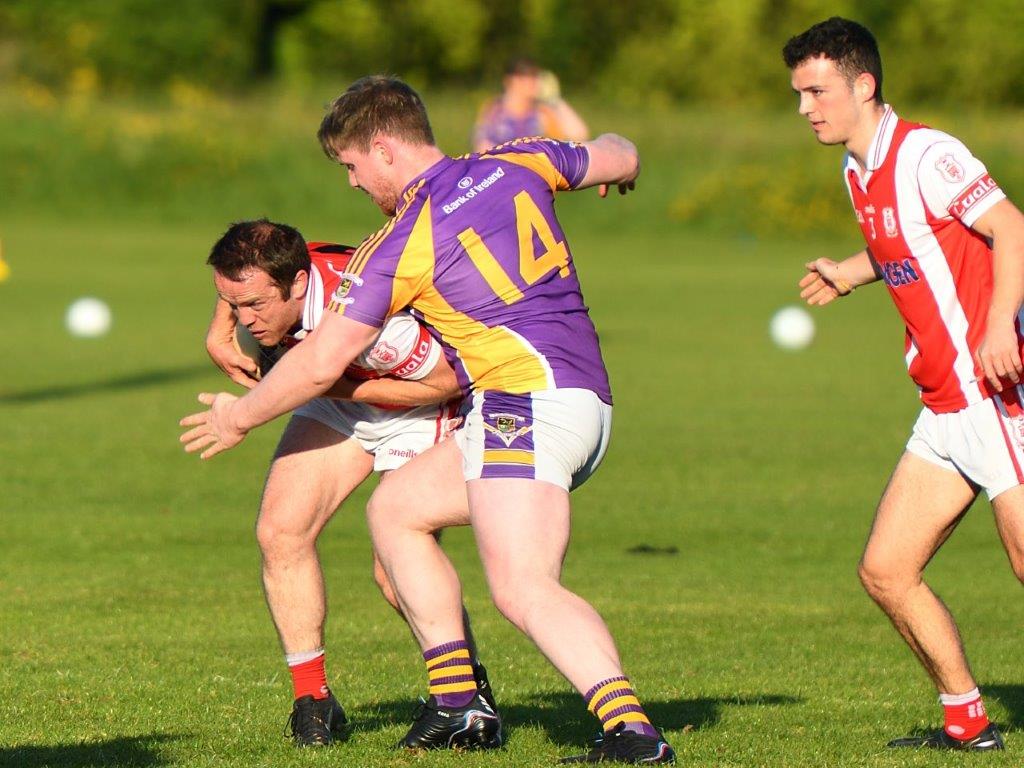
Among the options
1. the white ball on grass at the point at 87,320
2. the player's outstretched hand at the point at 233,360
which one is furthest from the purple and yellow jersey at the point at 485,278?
the white ball on grass at the point at 87,320

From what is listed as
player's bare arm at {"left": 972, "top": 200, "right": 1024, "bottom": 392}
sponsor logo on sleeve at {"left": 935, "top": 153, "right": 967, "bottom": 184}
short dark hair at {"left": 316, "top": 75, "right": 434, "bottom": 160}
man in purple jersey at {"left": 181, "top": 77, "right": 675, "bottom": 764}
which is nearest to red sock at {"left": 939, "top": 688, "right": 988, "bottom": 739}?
player's bare arm at {"left": 972, "top": 200, "right": 1024, "bottom": 392}

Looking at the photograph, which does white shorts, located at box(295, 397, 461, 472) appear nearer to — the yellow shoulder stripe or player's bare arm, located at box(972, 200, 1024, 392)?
the yellow shoulder stripe

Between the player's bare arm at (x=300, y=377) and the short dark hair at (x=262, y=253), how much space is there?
0.38 m

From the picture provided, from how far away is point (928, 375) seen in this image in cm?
610

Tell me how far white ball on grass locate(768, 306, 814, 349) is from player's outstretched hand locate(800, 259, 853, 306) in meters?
15.0

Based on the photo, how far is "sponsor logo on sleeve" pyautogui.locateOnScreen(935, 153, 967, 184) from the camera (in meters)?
5.84

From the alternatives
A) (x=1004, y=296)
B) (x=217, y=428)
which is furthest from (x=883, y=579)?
(x=217, y=428)

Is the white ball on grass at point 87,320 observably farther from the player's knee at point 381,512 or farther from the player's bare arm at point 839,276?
the player's knee at point 381,512

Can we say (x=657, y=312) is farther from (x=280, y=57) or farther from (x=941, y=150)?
(x=280, y=57)

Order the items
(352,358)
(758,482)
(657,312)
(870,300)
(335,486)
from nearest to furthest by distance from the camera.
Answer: (352,358) < (335,486) < (758,482) < (657,312) < (870,300)

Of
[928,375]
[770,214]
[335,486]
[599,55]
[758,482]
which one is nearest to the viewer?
[928,375]

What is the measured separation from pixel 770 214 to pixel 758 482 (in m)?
27.7

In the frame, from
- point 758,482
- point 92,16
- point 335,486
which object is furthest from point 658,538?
point 92,16

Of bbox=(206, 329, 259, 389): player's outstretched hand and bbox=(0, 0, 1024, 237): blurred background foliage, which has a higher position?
bbox=(0, 0, 1024, 237): blurred background foliage
